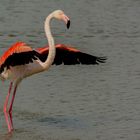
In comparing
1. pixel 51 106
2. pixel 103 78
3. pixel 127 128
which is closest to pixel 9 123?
pixel 51 106

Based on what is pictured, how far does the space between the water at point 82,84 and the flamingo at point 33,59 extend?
22.2 inches

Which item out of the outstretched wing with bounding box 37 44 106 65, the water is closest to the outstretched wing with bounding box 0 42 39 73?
the outstretched wing with bounding box 37 44 106 65

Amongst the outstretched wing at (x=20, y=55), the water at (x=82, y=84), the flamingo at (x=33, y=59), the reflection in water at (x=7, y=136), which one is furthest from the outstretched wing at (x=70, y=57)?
the reflection in water at (x=7, y=136)

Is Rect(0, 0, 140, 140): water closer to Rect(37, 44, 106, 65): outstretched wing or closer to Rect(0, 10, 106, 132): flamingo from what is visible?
Rect(0, 10, 106, 132): flamingo

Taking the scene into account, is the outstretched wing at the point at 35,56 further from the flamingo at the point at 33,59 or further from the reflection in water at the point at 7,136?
the reflection in water at the point at 7,136

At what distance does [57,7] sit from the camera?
66.3 feet

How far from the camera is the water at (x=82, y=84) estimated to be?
10.6m

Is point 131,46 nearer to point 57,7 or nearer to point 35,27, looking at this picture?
point 35,27

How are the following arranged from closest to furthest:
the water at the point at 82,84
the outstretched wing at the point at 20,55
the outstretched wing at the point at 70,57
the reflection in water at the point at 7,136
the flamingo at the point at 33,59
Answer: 1. the outstretched wing at the point at 20,55
2. the flamingo at the point at 33,59
3. the reflection in water at the point at 7,136
4. the water at the point at 82,84
5. the outstretched wing at the point at 70,57

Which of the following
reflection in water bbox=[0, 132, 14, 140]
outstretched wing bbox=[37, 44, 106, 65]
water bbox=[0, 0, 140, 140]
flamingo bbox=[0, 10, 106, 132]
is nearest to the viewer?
flamingo bbox=[0, 10, 106, 132]

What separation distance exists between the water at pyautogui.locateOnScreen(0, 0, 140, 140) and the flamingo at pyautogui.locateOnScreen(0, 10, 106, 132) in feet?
1.85

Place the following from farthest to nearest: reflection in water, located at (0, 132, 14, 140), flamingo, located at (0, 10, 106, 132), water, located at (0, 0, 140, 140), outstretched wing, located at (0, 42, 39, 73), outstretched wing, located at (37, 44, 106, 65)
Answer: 1. outstretched wing, located at (37, 44, 106, 65)
2. water, located at (0, 0, 140, 140)
3. reflection in water, located at (0, 132, 14, 140)
4. flamingo, located at (0, 10, 106, 132)
5. outstretched wing, located at (0, 42, 39, 73)

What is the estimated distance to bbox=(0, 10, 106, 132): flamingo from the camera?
9773mm

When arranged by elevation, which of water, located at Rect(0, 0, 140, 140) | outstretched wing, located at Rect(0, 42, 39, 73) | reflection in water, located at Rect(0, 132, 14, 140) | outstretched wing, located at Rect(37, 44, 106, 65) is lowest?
reflection in water, located at Rect(0, 132, 14, 140)
